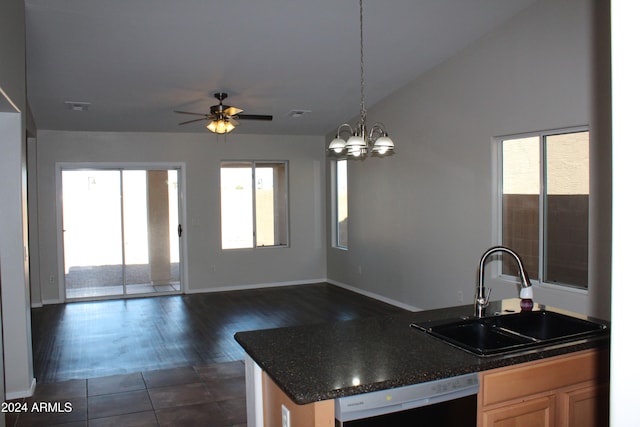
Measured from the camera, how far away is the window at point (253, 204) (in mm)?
8461

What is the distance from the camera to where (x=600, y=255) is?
409 centimetres

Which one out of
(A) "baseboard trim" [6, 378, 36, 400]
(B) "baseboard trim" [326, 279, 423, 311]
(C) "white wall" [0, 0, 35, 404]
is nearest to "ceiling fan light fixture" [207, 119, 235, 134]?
(C) "white wall" [0, 0, 35, 404]

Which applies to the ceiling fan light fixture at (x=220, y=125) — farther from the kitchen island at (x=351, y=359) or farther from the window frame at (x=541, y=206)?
the kitchen island at (x=351, y=359)

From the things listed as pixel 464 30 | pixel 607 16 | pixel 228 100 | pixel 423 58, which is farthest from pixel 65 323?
pixel 607 16

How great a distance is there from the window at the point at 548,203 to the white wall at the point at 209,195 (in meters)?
4.25

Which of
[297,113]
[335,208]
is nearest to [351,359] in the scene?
[297,113]

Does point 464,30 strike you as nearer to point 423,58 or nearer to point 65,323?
point 423,58

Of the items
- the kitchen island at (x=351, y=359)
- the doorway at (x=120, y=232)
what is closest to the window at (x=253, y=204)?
the doorway at (x=120, y=232)

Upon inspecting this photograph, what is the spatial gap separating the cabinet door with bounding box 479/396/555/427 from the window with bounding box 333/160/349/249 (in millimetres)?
6141

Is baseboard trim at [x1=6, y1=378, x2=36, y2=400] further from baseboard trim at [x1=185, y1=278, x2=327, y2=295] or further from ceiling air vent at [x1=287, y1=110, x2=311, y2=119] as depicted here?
ceiling air vent at [x1=287, y1=110, x2=311, y2=119]

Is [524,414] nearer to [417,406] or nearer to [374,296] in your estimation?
[417,406]

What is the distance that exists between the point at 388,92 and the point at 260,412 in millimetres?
5290

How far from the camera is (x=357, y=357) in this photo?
2.06 metres

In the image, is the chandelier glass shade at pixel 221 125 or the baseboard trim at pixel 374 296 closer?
the chandelier glass shade at pixel 221 125
